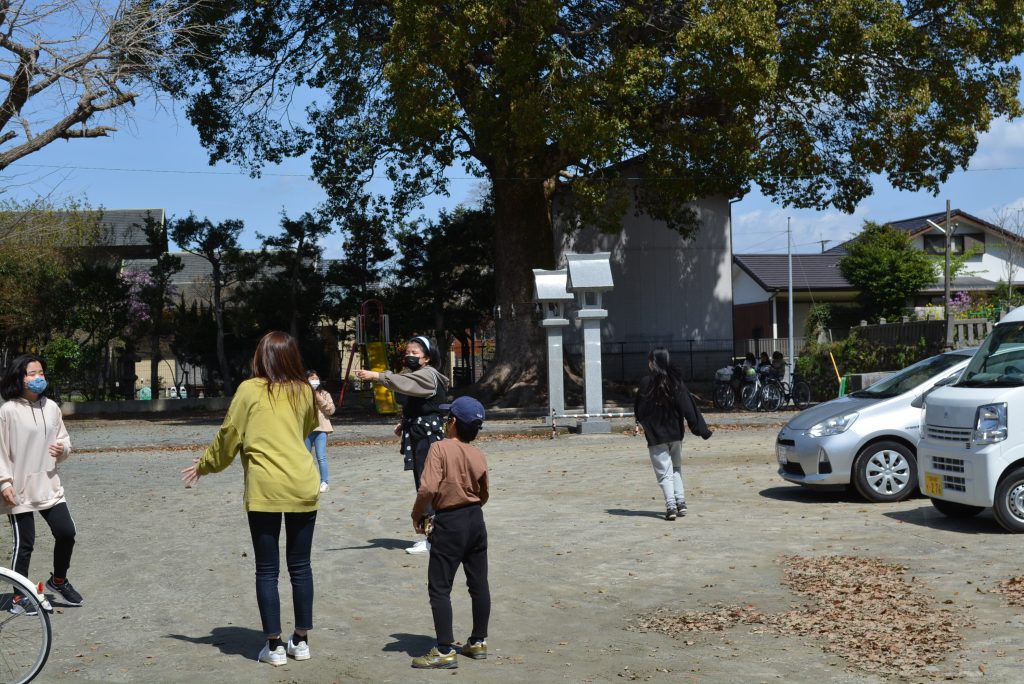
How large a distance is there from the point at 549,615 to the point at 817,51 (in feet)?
68.4

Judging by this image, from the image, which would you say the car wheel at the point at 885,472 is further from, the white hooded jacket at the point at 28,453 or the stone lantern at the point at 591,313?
the stone lantern at the point at 591,313

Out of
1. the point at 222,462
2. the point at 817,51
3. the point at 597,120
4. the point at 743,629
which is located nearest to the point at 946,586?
the point at 743,629

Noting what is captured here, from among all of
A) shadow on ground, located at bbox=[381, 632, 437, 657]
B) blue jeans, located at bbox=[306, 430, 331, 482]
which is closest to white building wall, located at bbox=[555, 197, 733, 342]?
blue jeans, located at bbox=[306, 430, 331, 482]

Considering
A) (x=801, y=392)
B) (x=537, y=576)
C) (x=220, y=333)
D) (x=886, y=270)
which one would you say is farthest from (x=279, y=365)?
(x=886, y=270)

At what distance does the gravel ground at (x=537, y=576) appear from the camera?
19.8 feet

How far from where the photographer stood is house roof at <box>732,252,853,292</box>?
56.0 m

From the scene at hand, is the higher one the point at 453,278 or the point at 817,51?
the point at 817,51

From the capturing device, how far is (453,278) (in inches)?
1438

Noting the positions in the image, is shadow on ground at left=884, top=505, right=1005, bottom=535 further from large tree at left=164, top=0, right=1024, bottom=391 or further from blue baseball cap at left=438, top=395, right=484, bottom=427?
large tree at left=164, top=0, right=1024, bottom=391

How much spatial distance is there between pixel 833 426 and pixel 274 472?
732 cm

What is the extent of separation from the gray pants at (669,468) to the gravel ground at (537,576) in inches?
12.5

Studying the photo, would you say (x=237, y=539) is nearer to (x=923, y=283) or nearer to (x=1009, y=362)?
(x=1009, y=362)

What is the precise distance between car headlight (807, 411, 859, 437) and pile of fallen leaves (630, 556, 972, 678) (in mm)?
3363

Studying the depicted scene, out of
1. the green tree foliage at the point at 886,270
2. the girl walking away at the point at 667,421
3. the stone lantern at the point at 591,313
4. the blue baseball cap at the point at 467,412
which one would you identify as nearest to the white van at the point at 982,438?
the girl walking away at the point at 667,421
